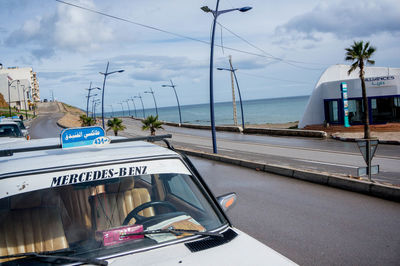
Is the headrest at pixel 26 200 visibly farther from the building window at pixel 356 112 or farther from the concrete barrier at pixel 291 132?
the building window at pixel 356 112

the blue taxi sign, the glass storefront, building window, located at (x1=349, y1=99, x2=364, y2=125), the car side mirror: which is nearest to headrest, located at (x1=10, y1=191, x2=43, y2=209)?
the blue taxi sign

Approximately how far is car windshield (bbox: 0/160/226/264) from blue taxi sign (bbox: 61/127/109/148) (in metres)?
0.46

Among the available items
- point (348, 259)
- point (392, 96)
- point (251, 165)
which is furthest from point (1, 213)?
point (392, 96)

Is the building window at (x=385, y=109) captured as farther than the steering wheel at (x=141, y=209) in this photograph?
Yes

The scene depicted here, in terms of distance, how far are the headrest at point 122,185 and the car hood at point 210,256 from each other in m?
0.78

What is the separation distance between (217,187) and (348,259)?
612cm

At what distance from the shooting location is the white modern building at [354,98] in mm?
35625

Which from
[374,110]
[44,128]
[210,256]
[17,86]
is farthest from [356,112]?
[17,86]

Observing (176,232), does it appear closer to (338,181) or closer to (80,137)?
(80,137)

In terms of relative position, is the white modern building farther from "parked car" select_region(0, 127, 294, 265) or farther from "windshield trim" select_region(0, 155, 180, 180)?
"windshield trim" select_region(0, 155, 180, 180)

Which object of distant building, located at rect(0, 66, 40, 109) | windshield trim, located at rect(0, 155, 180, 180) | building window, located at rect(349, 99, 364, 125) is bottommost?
building window, located at rect(349, 99, 364, 125)

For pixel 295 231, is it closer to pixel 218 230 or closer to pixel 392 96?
pixel 218 230

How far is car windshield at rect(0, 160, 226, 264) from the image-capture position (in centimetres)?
258

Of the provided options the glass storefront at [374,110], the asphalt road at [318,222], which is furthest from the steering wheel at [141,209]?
the glass storefront at [374,110]
